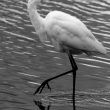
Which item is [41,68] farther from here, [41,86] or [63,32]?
[63,32]

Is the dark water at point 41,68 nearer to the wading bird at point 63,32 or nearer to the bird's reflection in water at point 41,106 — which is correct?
the bird's reflection in water at point 41,106

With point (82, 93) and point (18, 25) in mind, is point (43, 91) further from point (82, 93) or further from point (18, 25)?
point (18, 25)

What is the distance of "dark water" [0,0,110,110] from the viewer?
9.75 meters

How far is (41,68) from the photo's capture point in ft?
37.3

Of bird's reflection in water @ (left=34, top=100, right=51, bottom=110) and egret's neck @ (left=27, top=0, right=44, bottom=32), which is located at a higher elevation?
egret's neck @ (left=27, top=0, right=44, bottom=32)

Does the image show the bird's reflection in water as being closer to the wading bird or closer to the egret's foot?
the egret's foot

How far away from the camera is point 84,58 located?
12.3 m

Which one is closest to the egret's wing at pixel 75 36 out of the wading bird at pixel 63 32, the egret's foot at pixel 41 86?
the wading bird at pixel 63 32

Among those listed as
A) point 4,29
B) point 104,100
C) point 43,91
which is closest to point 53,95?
point 43,91

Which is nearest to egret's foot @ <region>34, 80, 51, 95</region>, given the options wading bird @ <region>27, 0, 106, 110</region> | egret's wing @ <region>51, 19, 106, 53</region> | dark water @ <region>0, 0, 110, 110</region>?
wading bird @ <region>27, 0, 106, 110</region>

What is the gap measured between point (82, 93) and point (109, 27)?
4.51 m

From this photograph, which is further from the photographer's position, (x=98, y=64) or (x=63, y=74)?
(x=98, y=64)

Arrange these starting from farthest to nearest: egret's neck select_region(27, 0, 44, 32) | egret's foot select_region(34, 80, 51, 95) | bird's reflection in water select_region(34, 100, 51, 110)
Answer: egret's neck select_region(27, 0, 44, 32) → egret's foot select_region(34, 80, 51, 95) → bird's reflection in water select_region(34, 100, 51, 110)

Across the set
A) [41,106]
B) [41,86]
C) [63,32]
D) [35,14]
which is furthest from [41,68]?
[41,106]
